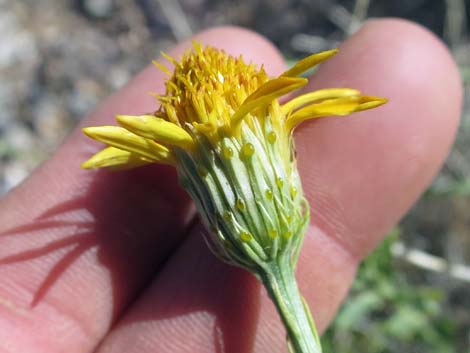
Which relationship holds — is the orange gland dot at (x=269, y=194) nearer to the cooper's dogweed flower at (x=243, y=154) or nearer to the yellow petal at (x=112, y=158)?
the cooper's dogweed flower at (x=243, y=154)

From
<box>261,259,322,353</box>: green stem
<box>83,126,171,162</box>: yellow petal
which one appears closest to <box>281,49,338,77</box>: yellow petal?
<box>83,126,171,162</box>: yellow petal

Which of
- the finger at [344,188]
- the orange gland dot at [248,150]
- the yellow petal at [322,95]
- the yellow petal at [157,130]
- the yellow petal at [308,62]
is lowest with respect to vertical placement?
the finger at [344,188]

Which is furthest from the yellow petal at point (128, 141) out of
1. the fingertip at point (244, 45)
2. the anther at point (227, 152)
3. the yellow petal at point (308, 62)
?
the fingertip at point (244, 45)

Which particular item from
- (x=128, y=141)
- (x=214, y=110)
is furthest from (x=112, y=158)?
(x=214, y=110)

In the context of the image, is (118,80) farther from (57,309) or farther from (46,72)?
(57,309)

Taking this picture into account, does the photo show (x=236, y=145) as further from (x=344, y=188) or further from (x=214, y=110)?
(x=344, y=188)

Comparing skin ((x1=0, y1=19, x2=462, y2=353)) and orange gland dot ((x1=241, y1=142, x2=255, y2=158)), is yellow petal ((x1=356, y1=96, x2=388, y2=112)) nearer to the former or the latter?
orange gland dot ((x1=241, y1=142, x2=255, y2=158))
